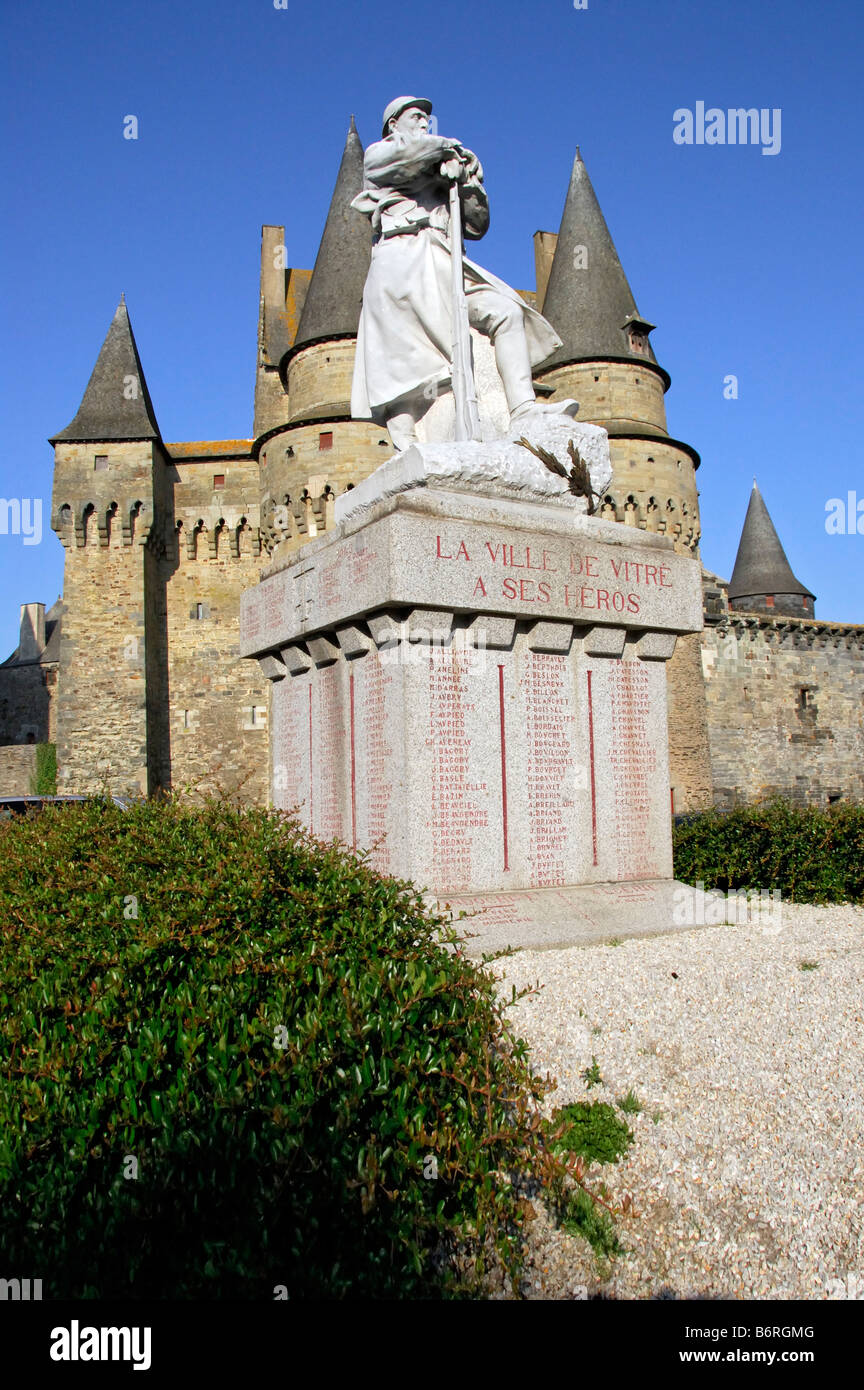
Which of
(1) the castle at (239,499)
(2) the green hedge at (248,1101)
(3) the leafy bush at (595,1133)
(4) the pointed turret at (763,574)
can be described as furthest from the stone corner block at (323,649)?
(4) the pointed turret at (763,574)

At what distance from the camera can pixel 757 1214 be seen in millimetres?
2867

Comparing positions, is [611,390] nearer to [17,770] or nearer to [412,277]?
[17,770]

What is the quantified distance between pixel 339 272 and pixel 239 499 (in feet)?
26.6

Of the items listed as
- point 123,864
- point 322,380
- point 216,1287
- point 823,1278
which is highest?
point 322,380

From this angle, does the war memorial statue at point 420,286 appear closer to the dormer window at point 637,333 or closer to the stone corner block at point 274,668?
the stone corner block at point 274,668

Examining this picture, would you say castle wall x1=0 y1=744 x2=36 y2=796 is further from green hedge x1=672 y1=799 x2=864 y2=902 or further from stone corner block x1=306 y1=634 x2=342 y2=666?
green hedge x1=672 y1=799 x2=864 y2=902

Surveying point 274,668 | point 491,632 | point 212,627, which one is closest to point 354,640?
point 491,632

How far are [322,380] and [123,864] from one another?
88.3 feet

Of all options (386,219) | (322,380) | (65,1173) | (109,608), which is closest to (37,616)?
(109,608)

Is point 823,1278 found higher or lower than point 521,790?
lower

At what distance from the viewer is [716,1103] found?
136 inches

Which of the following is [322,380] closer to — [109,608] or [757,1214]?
[109,608]

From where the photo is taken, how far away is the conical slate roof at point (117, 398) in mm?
31188

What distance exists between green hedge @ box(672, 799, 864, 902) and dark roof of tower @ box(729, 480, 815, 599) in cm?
4540
